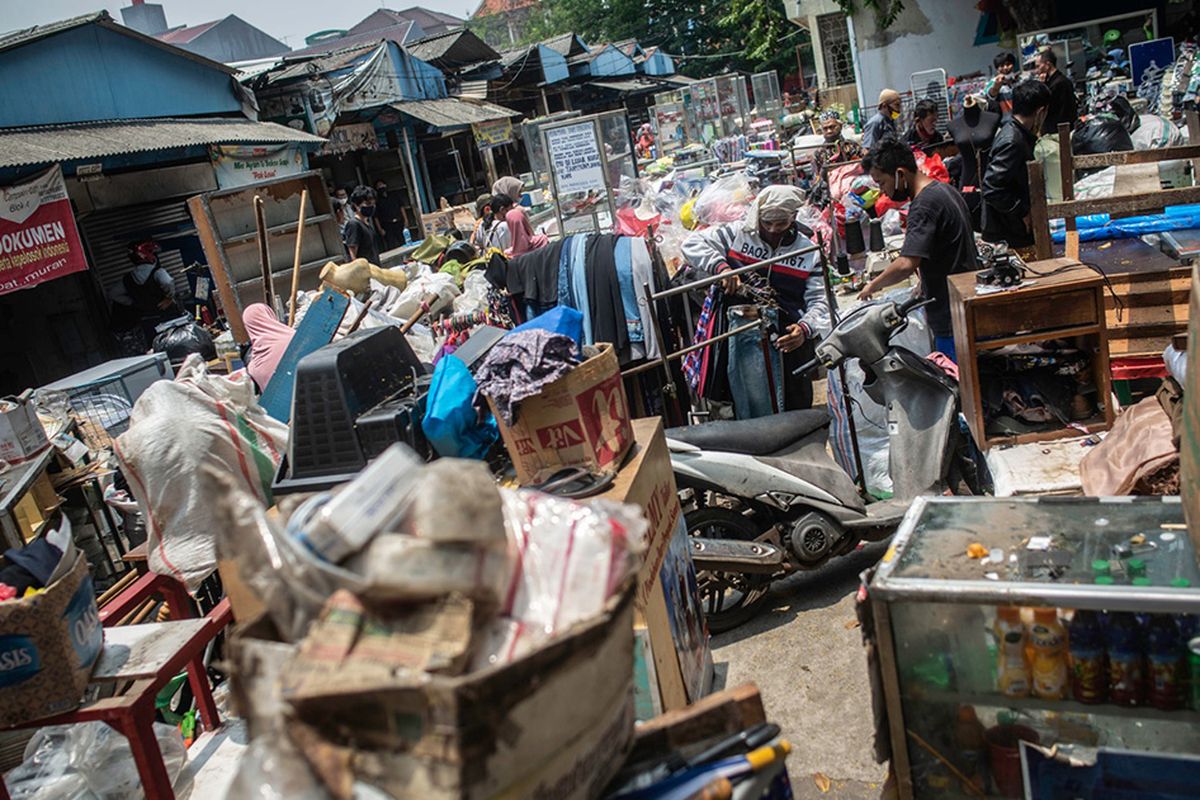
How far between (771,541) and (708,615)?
0.45 m

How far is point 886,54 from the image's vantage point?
2202cm

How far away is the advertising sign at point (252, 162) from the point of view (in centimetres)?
1373

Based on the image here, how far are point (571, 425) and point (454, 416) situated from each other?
1.64ft

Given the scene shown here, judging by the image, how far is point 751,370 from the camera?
555cm

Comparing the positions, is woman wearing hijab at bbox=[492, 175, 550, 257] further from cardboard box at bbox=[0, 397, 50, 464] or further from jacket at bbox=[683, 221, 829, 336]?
cardboard box at bbox=[0, 397, 50, 464]

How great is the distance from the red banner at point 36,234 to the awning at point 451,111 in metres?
11.0

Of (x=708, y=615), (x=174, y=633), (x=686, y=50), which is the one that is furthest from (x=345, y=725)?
(x=686, y=50)

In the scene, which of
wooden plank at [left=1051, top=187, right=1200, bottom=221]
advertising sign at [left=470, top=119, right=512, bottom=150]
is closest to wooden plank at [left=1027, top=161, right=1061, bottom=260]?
wooden plank at [left=1051, top=187, right=1200, bottom=221]

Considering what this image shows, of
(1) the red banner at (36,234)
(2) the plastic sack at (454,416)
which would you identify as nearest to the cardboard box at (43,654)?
(2) the plastic sack at (454,416)

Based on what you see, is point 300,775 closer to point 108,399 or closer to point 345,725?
point 345,725

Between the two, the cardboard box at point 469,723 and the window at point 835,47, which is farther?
the window at point 835,47

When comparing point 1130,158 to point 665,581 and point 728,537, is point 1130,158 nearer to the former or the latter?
point 728,537

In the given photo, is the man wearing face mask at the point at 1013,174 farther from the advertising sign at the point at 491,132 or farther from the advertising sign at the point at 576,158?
the advertising sign at the point at 491,132

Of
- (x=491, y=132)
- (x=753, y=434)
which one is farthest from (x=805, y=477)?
(x=491, y=132)
